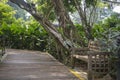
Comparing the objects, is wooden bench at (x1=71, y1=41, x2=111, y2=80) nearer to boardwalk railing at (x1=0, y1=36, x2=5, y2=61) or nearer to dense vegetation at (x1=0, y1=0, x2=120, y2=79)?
dense vegetation at (x1=0, y1=0, x2=120, y2=79)

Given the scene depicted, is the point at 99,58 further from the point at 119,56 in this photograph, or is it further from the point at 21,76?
the point at 21,76

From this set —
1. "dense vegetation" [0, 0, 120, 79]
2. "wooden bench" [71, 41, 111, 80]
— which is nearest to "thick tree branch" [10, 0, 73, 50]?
"dense vegetation" [0, 0, 120, 79]

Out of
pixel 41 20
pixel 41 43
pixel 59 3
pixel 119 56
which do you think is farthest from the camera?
pixel 41 43

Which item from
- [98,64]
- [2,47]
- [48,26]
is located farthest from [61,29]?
[98,64]

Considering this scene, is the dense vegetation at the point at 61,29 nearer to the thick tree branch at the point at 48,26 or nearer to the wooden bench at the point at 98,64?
the thick tree branch at the point at 48,26

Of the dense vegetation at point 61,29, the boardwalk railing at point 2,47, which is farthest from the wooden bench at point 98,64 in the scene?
the boardwalk railing at point 2,47

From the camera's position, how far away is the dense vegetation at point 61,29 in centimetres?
1245

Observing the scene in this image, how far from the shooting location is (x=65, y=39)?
12.7 metres


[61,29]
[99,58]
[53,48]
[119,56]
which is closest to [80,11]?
[61,29]

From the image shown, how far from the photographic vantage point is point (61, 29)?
13172mm

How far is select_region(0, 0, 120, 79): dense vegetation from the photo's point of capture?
12.4 m

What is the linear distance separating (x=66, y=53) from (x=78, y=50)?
2098mm

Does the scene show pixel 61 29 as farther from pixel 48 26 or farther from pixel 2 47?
pixel 2 47

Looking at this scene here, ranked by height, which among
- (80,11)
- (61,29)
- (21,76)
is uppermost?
(80,11)
